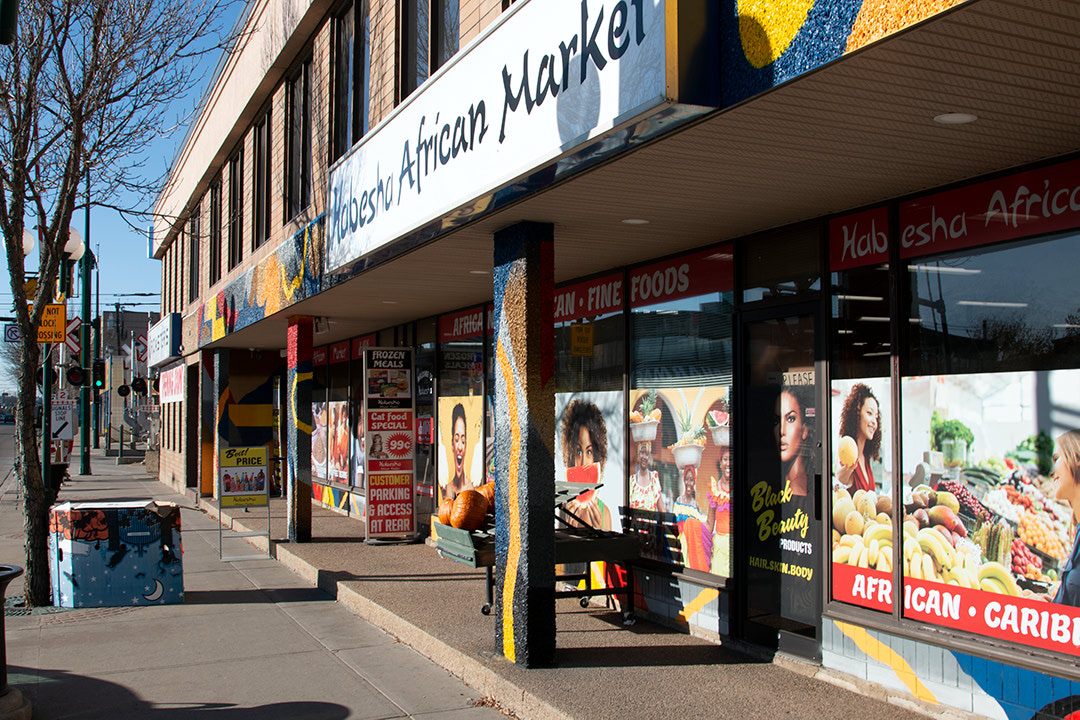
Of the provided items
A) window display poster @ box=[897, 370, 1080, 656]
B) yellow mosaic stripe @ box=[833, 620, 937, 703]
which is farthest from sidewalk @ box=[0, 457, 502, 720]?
window display poster @ box=[897, 370, 1080, 656]

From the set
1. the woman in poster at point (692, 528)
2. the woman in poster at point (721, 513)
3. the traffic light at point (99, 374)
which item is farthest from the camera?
the traffic light at point (99, 374)

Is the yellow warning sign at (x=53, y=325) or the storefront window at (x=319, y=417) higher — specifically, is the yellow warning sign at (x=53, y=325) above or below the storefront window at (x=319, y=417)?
above

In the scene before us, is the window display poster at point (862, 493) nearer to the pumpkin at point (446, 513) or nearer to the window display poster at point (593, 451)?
the window display poster at point (593, 451)

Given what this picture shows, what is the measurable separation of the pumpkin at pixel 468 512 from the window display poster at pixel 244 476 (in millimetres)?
6033

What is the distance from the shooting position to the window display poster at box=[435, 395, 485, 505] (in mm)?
11055

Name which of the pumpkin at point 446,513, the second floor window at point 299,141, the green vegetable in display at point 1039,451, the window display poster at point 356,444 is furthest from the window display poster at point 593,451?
the window display poster at point 356,444

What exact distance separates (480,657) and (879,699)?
2585mm

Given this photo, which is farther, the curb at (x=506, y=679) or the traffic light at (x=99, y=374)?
the traffic light at (x=99, y=374)

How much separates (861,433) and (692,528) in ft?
6.14

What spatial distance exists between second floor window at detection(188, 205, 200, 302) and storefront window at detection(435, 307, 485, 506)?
12.6 metres

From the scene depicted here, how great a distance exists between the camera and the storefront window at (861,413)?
562 centimetres

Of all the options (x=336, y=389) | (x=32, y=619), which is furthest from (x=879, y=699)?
(x=336, y=389)

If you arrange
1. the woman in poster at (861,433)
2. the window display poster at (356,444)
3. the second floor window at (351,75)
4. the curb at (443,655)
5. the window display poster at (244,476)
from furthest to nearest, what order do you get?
the window display poster at (356,444) < the window display poster at (244,476) < the second floor window at (351,75) < the woman in poster at (861,433) < the curb at (443,655)

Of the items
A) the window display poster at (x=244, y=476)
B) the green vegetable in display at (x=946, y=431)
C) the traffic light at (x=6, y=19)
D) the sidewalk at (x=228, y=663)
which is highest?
the traffic light at (x=6, y=19)
